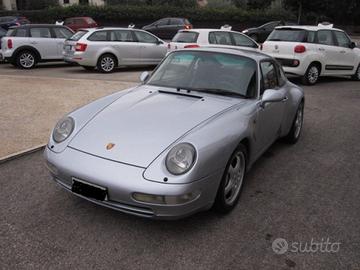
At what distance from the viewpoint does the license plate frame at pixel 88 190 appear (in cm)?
317

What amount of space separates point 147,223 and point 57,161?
3.19ft

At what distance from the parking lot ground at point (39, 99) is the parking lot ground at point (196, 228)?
1.05 metres

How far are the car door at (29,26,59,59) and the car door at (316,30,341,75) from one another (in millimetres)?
9016

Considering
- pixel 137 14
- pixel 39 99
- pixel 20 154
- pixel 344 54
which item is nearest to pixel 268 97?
pixel 20 154

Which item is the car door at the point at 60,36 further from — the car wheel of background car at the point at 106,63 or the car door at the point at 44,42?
the car wheel of background car at the point at 106,63

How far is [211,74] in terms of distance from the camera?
4469mm

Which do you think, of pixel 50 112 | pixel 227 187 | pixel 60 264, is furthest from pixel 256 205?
pixel 50 112

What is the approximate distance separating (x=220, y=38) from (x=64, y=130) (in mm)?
9623

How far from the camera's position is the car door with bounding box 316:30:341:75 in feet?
36.6

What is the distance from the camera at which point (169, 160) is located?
3156 millimetres

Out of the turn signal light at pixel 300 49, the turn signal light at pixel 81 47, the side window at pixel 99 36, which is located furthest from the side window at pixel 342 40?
the turn signal light at pixel 81 47

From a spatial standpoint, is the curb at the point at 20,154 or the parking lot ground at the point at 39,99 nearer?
the curb at the point at 20,154

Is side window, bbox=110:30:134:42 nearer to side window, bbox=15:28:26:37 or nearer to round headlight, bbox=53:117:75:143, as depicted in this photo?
side window, bbox=15:28:26:37

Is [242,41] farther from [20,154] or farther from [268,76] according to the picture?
[20,154]
